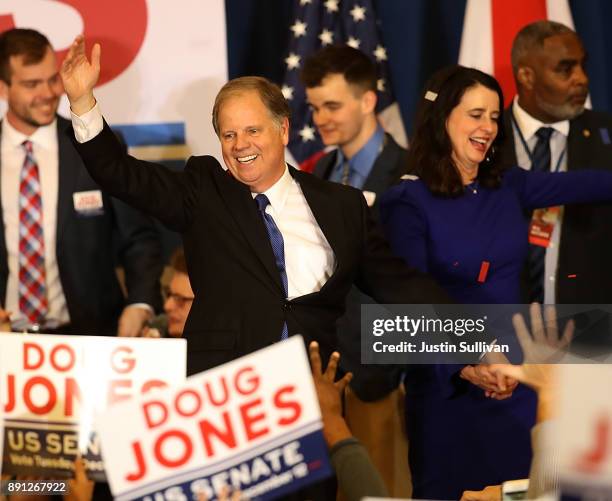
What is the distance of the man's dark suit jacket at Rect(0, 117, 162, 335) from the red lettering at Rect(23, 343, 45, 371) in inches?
70.1

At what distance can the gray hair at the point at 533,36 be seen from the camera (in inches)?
187

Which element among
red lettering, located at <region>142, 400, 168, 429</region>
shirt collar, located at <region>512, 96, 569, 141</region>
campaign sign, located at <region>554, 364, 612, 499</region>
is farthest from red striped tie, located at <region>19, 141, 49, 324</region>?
campaign sign, located at <region>554, 364, 612, 499</region>

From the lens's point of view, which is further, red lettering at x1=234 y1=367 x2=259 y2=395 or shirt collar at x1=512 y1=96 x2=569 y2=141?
shirt collar at x1=512 y1=96 x2=569 y2=141

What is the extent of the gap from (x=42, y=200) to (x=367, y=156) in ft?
4.03

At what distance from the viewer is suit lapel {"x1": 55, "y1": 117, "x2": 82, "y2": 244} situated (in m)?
4.52

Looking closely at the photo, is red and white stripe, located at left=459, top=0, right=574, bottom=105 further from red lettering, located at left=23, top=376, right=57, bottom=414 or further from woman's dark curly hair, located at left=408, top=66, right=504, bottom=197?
red lettering, located at left=23, top=376, right=57, bottom=414

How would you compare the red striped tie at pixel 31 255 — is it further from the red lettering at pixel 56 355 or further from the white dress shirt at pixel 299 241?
the red lettering at pixel 56 355

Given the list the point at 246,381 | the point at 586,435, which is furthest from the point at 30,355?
the point at 586,435

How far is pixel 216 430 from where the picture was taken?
2.37 metres

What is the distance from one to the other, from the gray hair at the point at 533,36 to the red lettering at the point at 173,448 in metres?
2.82

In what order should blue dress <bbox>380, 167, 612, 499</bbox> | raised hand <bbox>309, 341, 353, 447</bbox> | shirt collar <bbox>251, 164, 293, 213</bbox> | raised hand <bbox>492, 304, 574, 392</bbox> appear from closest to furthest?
raised hand <bbox>309, 341, 353, 447</bbox>
raised hand <bbox>492, 304, 574, 392</bbox>
shirt collar <bbox>251, 164, 293, 213</bbox>
blue dress <bbox>380, 167, 612, 499</bbox>

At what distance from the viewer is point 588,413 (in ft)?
6.84

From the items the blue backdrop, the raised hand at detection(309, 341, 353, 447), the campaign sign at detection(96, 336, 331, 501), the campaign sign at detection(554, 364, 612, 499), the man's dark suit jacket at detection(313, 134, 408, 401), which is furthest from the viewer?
the blue backdrop

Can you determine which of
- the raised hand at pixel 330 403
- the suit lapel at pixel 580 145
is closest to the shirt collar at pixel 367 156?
the suit lapel at pixel 580 145
